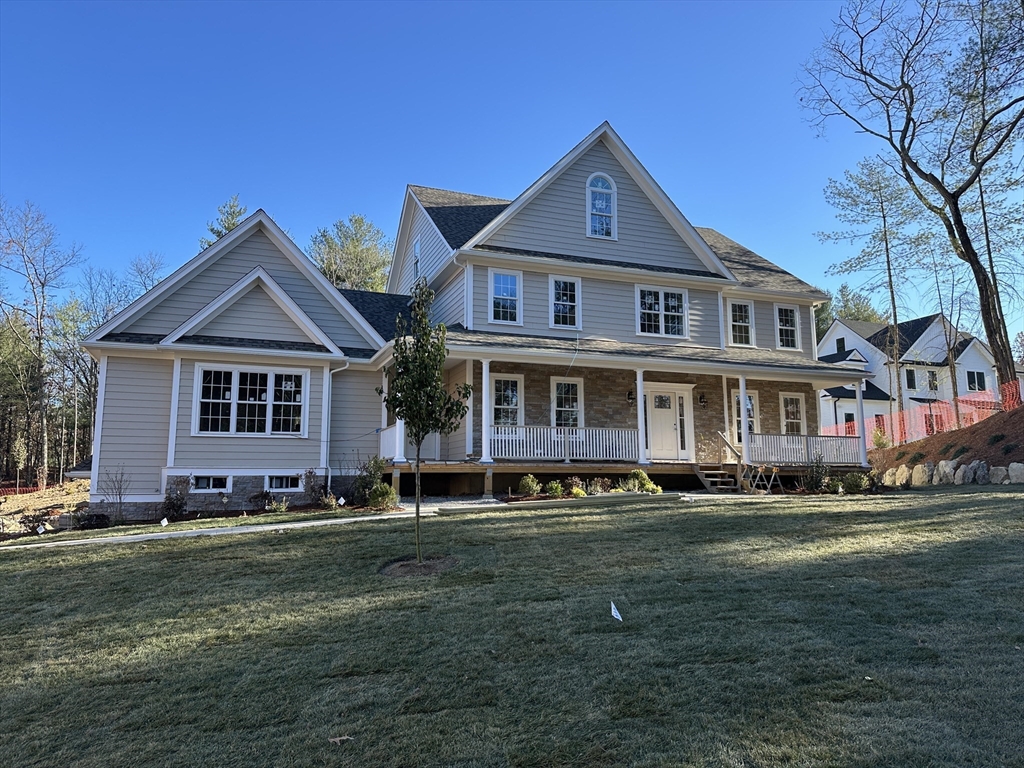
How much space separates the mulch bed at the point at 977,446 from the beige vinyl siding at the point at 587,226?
26.8 feet

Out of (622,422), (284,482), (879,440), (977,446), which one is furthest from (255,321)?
(879,440)

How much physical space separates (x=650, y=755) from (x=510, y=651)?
1743mm

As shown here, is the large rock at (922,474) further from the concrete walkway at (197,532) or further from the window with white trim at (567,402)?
the concrete walkway at (197,532)

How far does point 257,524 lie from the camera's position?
11195 millimetres

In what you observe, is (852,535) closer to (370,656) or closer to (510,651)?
(510,651)

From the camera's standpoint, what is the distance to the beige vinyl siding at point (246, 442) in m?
14.2

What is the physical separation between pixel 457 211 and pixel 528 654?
1674 cm

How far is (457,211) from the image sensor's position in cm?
2009

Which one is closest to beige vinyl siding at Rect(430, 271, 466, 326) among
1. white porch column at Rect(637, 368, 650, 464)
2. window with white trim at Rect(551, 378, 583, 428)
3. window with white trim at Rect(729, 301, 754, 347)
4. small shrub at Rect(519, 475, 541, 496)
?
window with white trim at Rect(551, 378, 583, 428)

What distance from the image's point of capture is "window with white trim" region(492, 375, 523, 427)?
16719 millimetres

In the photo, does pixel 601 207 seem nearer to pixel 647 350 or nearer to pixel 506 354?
pixel 647 350

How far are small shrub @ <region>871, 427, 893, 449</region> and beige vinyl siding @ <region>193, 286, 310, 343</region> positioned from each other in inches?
799

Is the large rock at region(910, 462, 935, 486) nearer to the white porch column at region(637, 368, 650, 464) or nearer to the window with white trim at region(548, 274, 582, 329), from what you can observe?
the white porch column at region(637, 368, 650, 464)

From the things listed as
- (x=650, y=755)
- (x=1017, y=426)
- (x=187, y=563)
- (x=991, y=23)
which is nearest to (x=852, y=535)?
(x=650, y=755)
